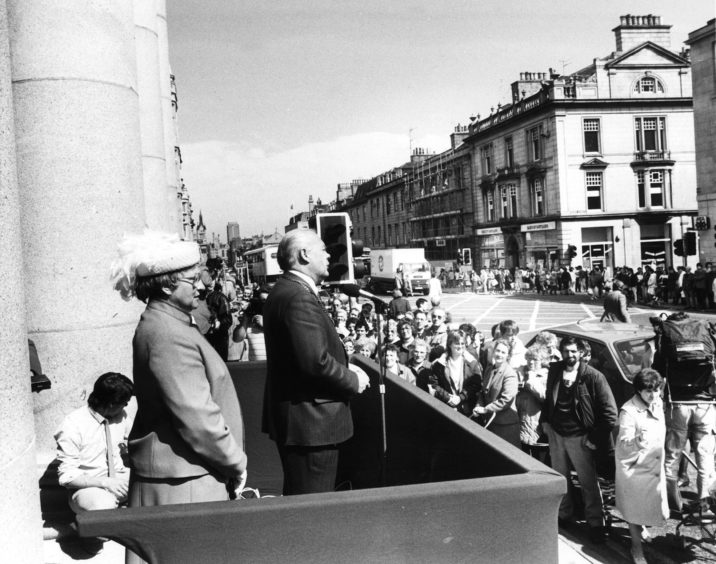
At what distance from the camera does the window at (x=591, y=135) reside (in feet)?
158

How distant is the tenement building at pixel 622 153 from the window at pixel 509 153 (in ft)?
13.8

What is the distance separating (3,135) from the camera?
2650 millimetres

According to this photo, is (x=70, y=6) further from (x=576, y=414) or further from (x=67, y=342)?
(x=576, y=414)

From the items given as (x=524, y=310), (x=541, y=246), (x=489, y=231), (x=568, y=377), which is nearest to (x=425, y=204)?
(x=489, y=231)

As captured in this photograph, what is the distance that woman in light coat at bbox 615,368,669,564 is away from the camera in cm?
578

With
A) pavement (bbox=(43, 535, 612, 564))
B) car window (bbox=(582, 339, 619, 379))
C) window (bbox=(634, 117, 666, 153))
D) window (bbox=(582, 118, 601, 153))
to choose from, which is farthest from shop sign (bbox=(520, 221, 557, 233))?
pavement (bbox=(43, 535, 612, 564))

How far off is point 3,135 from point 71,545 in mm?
2581

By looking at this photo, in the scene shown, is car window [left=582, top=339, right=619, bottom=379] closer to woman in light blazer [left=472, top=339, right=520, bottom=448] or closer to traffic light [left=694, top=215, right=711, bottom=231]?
woman in light blazer [left=472, top=339, right=520, bottom=448]

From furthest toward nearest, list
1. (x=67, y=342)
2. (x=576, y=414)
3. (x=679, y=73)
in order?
1. (x=679, y=73)
2. (x=576, y=414)
3. (x=67, y=342)

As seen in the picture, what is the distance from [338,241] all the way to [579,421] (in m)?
2.91

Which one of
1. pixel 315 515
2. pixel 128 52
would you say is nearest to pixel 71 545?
pixel 315 515

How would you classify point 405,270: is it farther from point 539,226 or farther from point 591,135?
point 591,135

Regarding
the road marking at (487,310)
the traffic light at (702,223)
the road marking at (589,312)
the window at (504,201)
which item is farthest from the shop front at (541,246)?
the traffic light at (702,223)

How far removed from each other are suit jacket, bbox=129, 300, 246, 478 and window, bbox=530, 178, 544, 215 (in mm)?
49855
